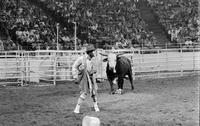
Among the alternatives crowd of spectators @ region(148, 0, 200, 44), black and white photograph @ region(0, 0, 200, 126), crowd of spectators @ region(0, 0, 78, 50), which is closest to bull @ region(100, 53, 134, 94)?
black and white photograph @ region(0, 0, 200, 126)

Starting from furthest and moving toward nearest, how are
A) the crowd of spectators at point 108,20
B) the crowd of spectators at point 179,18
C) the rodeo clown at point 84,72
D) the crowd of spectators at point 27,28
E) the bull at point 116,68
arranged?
the crowd of spectators at point 179,18 → the crowd of spectators at point 108,20 → the crowd of spectators at point 27,28 → the bull at point 116,68 → the rodeo clown at point 84,72

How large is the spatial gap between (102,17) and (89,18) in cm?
138

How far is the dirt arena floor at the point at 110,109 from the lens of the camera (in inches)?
257

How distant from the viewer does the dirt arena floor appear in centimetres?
654

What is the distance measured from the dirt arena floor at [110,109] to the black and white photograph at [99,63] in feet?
0.06

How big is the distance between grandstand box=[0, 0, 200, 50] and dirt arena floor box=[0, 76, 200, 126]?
10364 millimetres

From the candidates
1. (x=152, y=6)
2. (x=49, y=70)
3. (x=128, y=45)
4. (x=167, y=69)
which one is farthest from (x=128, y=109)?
(x=152, y=6)

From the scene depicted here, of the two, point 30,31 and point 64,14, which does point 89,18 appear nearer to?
point 64,14

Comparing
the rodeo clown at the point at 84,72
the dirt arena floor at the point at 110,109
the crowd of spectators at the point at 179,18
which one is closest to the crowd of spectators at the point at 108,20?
the crowd of spectators at the point at 179,18

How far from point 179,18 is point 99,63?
14580mm

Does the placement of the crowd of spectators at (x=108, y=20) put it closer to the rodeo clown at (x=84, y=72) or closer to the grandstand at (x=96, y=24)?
the grandstand at (x=96, y=24)

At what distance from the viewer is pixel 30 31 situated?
73.4 ft

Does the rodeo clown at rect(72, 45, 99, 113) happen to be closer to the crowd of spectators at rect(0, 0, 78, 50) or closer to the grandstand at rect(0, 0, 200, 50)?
the grandstand at rect(0, 0, 200, 50)

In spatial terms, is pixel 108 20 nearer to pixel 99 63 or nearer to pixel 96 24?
pixel 96 24
